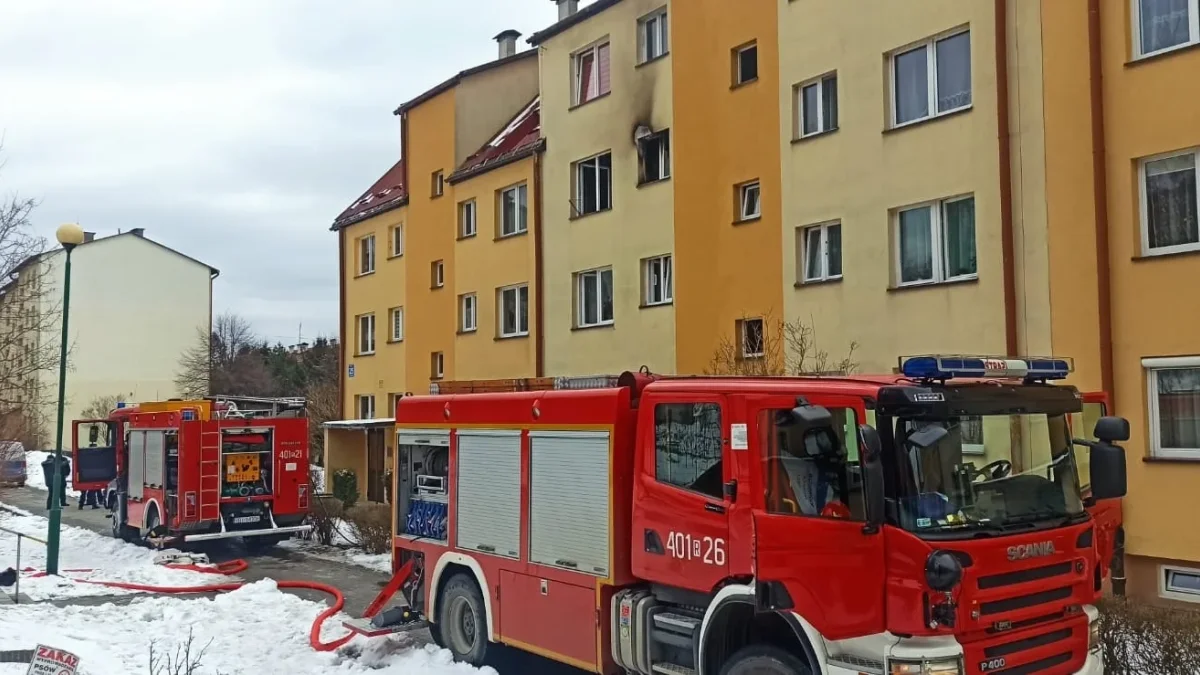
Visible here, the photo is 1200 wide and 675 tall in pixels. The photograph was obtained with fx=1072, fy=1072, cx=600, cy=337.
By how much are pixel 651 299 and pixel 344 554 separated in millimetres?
7298

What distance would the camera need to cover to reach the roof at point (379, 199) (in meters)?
30.6

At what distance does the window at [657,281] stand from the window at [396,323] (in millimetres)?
11991

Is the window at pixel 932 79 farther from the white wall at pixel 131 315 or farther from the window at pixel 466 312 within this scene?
the white wall at pixel 131 315

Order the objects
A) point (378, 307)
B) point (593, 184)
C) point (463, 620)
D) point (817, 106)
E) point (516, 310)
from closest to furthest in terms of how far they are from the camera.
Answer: point (463, 620) → point (817, 106) → point (593, 184) → point (516, 310) → point (378, 307)

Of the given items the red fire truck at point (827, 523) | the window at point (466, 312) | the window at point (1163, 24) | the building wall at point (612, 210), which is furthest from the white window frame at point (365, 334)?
the red fire truck at point (827, 523)

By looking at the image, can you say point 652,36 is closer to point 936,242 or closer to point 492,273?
point 492,273

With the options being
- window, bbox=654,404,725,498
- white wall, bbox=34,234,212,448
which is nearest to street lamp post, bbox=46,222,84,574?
window, bbox=654,404,725,498

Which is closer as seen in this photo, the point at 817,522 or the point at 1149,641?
the point at 817,522

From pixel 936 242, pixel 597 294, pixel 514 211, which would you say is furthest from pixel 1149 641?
pixel 514 211

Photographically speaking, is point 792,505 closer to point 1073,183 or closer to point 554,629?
point 554,629

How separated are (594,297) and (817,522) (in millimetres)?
16143

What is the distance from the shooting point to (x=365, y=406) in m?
32.6

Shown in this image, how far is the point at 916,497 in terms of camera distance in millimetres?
5828

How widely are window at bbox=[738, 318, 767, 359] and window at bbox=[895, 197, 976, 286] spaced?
9.94 feet
